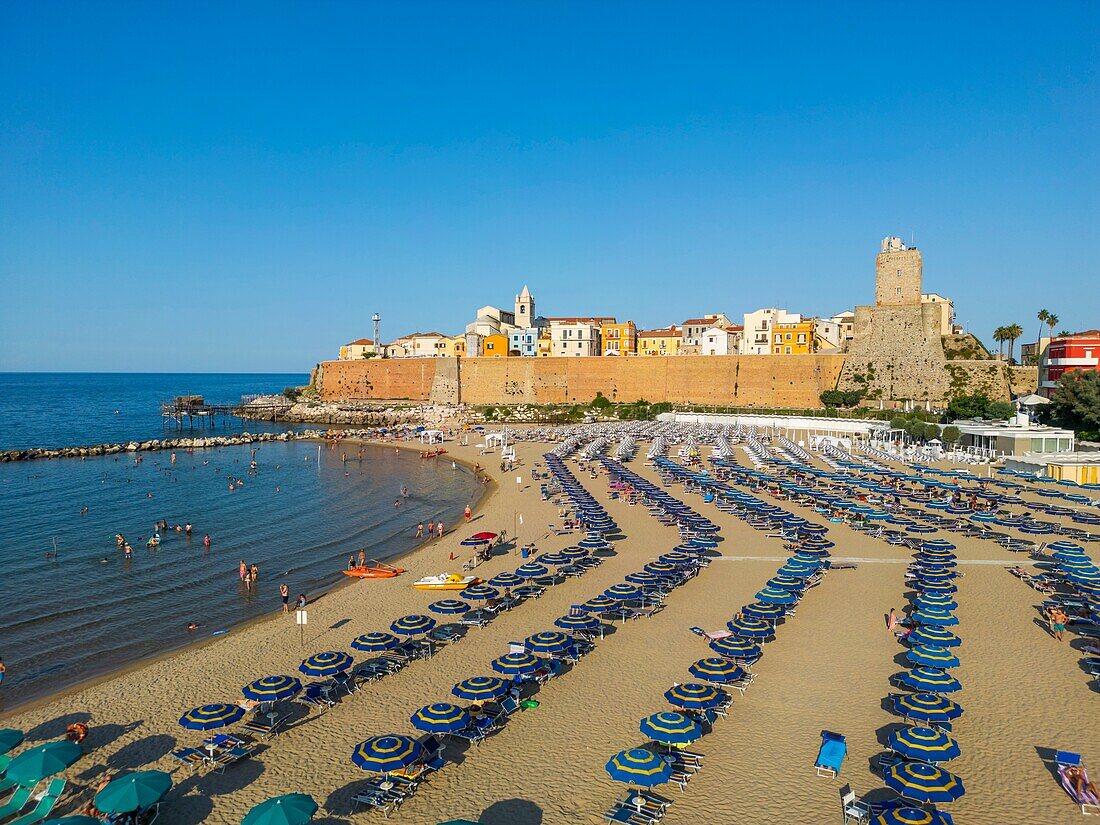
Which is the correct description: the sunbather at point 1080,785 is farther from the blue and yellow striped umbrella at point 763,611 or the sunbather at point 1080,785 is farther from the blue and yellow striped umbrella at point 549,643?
the blue and yellow striped umbrella at point 549,643

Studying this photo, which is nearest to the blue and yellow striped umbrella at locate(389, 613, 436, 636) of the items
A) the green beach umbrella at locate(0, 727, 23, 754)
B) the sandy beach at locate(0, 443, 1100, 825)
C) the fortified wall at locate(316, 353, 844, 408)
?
the sandy beach at locate(0, 443, 1100, 825)

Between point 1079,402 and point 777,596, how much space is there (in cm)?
3498

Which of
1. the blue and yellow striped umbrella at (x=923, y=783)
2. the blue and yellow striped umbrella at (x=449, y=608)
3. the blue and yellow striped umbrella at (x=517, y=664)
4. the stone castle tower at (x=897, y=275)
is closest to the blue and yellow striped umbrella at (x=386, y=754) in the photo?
the blue and yellow striped umbrella at (x=517, y=664)

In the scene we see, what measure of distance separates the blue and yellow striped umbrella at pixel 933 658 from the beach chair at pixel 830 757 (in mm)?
3288

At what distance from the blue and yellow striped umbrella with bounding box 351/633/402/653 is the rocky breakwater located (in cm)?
4670

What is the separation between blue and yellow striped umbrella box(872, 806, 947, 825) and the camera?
793cm

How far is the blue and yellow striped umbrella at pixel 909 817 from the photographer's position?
793 centimetres

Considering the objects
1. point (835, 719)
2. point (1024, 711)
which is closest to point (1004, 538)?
point (1024, 711)

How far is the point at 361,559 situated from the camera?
2205cm

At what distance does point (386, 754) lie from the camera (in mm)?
9359

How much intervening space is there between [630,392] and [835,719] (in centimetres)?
6100

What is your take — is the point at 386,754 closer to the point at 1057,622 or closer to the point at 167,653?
the point at 167,653

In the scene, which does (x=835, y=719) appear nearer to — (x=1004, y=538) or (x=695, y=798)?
(x=695, y=798)

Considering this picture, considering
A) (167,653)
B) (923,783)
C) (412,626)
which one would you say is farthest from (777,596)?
(167,653)
